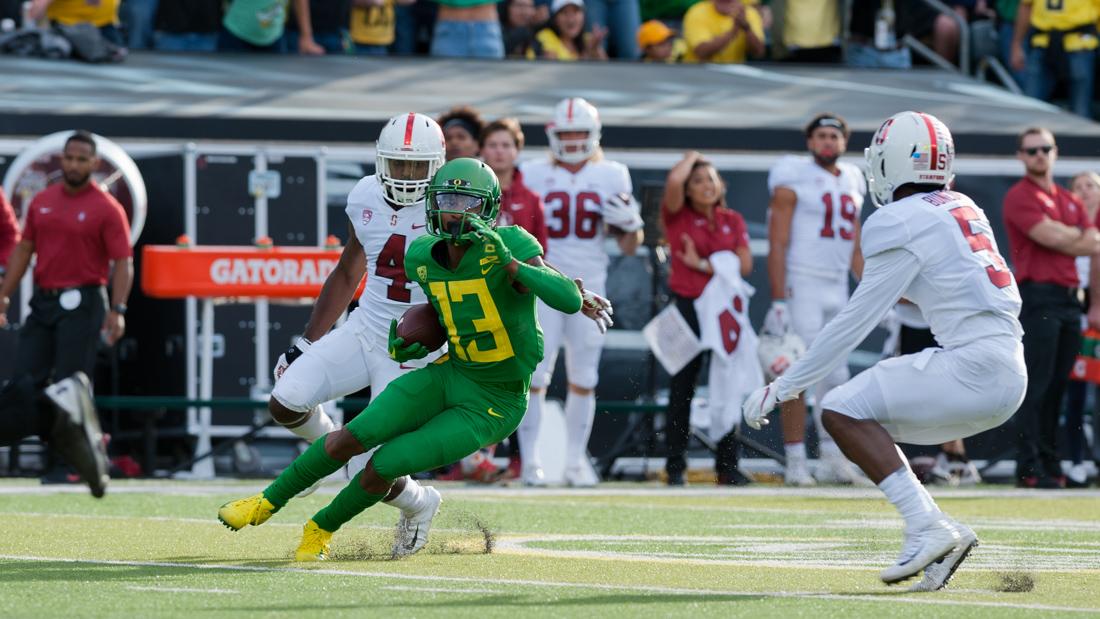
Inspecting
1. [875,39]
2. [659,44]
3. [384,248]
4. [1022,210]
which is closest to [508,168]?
[1022,210]

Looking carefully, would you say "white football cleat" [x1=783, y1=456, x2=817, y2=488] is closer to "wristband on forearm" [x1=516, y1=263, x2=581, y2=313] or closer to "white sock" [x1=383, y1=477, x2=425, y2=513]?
"white sock" [x1=383, y1=477, x2=425, y2=513]

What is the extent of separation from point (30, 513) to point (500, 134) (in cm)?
351

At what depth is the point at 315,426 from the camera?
316 inches

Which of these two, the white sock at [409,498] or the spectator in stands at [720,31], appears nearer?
the white sock at [409,498]

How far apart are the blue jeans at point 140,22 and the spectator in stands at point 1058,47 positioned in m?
6.90

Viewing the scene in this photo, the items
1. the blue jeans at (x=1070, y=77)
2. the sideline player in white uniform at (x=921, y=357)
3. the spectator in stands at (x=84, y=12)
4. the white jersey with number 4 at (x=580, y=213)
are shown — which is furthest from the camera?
the blue jeans at (x=1070, y=77)


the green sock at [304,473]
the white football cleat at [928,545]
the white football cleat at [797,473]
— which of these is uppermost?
the white football cleat at [928,545]

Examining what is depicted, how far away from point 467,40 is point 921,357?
919 cm

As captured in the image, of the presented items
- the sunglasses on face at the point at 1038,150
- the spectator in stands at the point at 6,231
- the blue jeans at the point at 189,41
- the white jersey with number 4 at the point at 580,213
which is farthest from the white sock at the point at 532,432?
the blue jeans at the point at 189,41

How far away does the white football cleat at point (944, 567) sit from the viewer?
6387 millimetres

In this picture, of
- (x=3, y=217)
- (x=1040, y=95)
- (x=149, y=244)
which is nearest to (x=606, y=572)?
(x=3, y=217)

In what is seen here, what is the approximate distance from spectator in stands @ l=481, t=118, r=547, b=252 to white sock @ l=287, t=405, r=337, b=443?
3.27 meters

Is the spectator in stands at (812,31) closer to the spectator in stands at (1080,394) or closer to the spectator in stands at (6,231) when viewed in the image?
the spectator in stands at (1080,394)

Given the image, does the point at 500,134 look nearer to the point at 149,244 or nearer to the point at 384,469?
the point at 149,244
